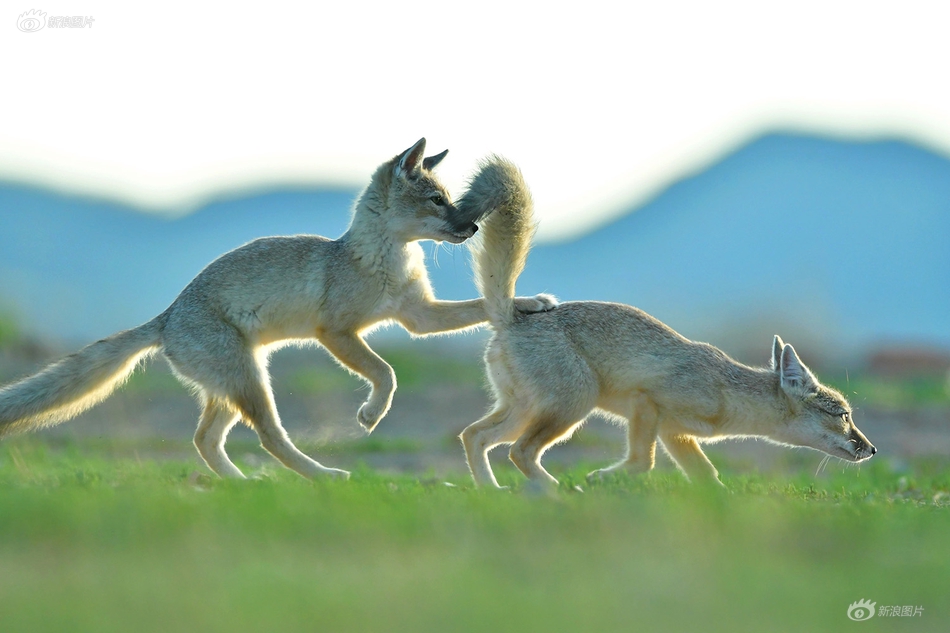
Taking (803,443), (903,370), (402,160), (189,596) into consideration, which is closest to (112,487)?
(189,596)

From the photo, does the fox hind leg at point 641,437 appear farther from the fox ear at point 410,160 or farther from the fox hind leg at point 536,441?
the fox ear at point 410,160

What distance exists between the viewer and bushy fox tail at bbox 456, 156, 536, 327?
7.23 m

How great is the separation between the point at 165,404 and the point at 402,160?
795 centimetres

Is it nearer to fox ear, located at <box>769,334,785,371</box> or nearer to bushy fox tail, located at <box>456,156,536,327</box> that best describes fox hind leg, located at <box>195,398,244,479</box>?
bushy fox tail, located at <box>456,156,536,327</box>

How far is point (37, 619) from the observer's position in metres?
3.22

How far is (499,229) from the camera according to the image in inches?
289

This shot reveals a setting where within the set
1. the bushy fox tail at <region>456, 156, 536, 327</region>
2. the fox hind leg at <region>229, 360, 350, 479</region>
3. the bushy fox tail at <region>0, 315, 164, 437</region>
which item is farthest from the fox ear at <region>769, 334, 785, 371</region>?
the bushy fox tail at <region>0, 315, 164, 437</region>

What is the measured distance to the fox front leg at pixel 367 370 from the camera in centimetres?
732

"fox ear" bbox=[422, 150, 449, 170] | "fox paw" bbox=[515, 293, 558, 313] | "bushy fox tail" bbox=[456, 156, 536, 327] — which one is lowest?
"fox paw" bbox=[515, 293, 558, 313]

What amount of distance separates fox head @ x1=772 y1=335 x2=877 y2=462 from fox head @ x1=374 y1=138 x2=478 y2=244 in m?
2.90

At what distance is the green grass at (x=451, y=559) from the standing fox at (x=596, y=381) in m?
1.02

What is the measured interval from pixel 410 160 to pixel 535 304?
1588 mm

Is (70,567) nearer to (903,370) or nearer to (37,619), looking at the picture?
(37,619)

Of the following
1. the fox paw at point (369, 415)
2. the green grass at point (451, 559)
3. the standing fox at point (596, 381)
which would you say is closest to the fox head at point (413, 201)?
the standing fox at point (596, 381)
